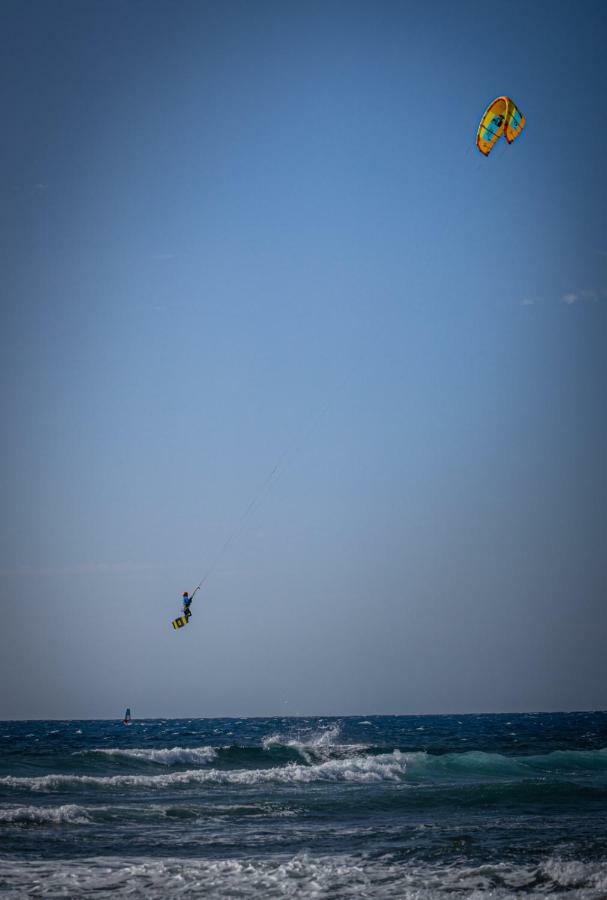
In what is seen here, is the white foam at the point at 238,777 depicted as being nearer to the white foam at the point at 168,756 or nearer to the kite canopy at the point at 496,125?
the white foam at the point at 168,756

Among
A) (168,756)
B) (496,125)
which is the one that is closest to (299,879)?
(496,125)

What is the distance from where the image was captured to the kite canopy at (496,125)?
59.2 feet

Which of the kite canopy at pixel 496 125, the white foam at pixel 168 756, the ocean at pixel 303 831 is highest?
the kite canopy at pixel 496 125

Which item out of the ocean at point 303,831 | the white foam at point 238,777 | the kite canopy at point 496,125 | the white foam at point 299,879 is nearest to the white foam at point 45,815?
the ocean at point 303,831

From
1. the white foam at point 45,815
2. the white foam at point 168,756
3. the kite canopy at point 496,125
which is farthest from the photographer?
the white foam at point 168,756

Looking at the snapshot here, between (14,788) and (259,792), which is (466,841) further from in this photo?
(14,788)

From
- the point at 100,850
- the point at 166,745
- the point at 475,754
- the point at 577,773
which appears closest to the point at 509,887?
the point at 100,850

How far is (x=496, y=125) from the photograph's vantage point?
60.4 feet

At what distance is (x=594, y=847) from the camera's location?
38.3ft

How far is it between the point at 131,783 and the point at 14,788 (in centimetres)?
299

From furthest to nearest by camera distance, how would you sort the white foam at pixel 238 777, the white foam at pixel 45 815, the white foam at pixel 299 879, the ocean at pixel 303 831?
1. the white foam at pixel 238 777
2. the white foam at pixel 45 815
3. the ocean at pixel 303 831
4. the white foam at pixel 299 879

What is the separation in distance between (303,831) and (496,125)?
15.8 metres

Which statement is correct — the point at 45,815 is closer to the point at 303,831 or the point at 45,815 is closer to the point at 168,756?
the point at 303,831

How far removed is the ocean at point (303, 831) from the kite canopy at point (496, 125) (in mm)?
14392
